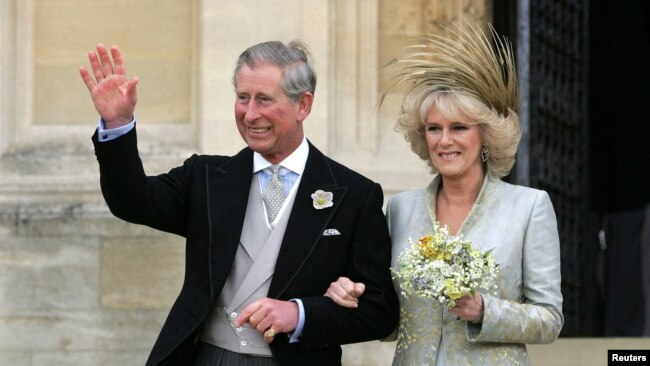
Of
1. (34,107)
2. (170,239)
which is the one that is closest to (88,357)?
(170,239)

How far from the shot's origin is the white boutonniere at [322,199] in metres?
4.70

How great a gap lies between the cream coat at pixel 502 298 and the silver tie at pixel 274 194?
390mm

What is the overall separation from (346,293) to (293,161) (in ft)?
1.54

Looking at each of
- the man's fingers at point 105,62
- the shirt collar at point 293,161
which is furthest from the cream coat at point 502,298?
the man's fingers at point 105,62

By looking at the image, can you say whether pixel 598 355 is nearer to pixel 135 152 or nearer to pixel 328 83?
pixel 328 83

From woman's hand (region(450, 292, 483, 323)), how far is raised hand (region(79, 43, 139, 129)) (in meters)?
1.10

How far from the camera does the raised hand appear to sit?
447 cm

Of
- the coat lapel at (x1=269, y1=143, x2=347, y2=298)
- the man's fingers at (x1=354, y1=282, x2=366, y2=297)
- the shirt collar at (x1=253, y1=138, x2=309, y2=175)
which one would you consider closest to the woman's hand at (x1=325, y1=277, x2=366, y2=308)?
the man's fingers at (x1=354, y1=282, x2=366, y2=297)

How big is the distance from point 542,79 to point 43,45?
8.19ft

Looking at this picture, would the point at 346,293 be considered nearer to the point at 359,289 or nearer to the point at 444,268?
the point at 359,289

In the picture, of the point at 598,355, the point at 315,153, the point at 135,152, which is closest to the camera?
the point at 135,152

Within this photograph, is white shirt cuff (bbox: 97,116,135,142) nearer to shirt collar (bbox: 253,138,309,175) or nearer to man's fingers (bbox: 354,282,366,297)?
shirt collar (bbox: 253,138,309,175)

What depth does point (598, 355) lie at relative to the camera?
7457mm

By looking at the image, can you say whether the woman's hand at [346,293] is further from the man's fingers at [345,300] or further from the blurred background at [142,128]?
the blurred background at [142,128]
